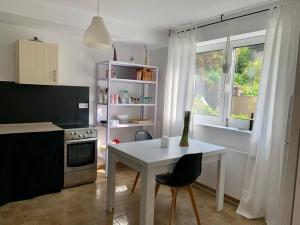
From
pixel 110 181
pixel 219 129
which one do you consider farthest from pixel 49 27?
pixel 219 129

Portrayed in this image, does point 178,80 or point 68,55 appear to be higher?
point 68,55

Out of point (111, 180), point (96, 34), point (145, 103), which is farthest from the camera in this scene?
point (145, 103)

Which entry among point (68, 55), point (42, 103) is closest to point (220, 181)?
point (42, 103)

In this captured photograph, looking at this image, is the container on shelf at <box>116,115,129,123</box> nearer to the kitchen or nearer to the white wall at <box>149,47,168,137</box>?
the kitchen

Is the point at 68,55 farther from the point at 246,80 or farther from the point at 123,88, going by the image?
the point at 246,80

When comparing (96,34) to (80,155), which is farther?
(80,155)

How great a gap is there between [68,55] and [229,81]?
2.47 metres

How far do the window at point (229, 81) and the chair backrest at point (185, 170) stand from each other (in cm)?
114

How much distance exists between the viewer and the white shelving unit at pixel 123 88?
150 inches

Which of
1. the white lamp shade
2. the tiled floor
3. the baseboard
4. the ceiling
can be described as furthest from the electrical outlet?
the baseboard

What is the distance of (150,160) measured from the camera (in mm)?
2113

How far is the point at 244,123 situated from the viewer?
3074mm

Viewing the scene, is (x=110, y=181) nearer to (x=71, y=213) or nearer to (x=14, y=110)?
(x=71, y=213)

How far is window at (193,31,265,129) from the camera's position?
298 centimetres
